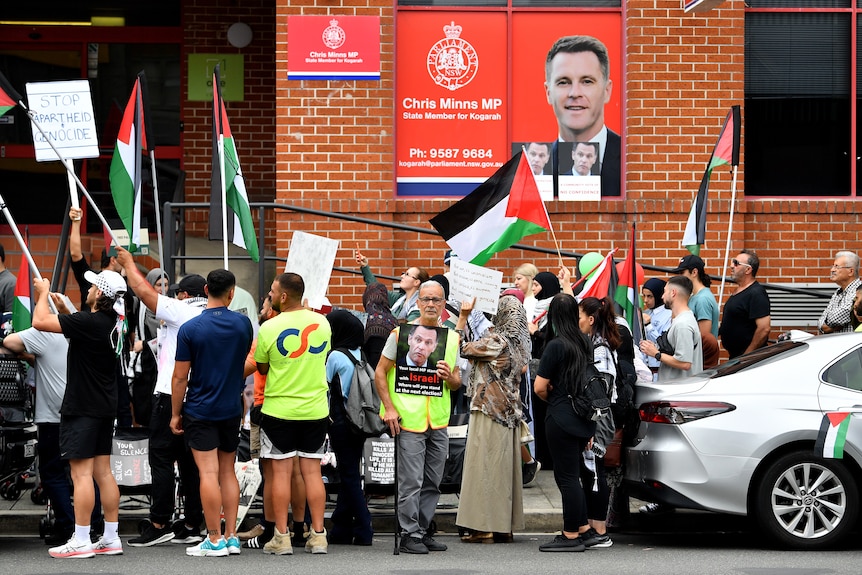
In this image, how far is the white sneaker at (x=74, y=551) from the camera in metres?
8.99

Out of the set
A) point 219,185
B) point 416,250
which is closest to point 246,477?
point 219,185

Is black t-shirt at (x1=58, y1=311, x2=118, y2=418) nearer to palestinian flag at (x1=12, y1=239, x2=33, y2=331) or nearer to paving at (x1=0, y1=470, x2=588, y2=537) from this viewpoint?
paving at (x1=0, y1=470, x2=588, y2=537)

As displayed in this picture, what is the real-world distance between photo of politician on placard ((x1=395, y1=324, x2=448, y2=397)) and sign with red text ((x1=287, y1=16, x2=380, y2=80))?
16.8 feet

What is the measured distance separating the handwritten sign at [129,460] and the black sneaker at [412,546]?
201 centimetres

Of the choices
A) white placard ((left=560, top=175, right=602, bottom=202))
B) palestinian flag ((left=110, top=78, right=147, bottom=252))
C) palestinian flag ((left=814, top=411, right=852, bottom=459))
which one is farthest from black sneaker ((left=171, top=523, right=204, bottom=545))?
white placard ((left=560, top=175, right=602, bottom=202))

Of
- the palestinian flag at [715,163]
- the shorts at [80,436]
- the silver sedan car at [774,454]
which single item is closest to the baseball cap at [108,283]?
the shorts at [80,436]

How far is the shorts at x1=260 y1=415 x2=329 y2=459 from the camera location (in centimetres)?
914

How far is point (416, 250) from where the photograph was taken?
46.1ft

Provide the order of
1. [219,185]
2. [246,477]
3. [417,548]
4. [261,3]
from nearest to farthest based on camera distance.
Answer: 1. [417,548]
2. [246,477]
3. [219,185]
4. [261,3]

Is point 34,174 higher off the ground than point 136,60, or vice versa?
point 136,60

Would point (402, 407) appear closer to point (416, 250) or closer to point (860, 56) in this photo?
point (416, 250)

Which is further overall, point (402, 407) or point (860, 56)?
point (860, 56)

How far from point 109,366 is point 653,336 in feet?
15.7

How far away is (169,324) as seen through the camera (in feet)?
30.9
